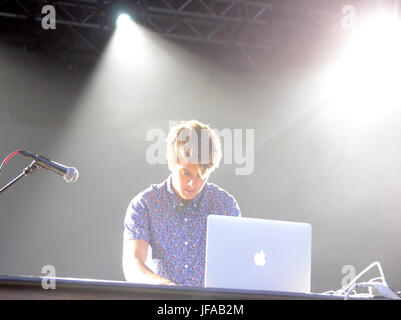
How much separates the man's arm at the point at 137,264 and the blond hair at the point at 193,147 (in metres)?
0.40

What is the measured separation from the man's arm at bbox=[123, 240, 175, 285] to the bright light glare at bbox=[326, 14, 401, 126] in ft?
12.2

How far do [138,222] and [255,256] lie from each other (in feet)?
2.42

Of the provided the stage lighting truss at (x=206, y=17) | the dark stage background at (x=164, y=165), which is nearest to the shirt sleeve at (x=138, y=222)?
the stage lighting truss at (x=206, y=17)

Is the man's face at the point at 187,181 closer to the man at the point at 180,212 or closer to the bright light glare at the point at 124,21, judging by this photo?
the man at the point at 180,212

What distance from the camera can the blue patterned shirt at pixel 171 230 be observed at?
2.18m

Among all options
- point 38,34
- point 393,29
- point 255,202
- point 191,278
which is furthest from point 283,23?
point 191,278

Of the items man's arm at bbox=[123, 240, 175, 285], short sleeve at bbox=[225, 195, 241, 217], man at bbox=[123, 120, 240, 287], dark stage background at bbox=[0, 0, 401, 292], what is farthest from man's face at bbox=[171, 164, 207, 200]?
dark stage background at bbox=[0, 0, 401, 292]

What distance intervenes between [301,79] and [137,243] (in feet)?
12.7

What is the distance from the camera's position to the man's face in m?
2.25

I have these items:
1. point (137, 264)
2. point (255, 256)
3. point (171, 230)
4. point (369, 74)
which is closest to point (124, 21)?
point (369, 74)

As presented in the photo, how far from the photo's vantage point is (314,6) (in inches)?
187

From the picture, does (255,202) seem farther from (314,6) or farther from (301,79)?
(314,6)

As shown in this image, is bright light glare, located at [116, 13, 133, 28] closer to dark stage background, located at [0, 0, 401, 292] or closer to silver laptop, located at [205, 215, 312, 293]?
dark stage background, located at [0, 0, 401, 292]
